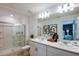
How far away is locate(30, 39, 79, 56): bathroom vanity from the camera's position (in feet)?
4.64

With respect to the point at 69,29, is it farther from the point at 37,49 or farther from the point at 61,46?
the point at 37,49

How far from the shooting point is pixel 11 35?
179 centimetres

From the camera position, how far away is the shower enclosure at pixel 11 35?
5.71 feet

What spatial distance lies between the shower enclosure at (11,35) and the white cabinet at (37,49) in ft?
0.71

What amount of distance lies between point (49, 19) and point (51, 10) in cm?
19

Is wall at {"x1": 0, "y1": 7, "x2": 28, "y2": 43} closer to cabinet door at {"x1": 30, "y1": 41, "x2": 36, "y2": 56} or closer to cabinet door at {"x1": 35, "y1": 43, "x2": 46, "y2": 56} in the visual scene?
cabinet door at {"x1": 30, "y1": 41, "x2": 36, "y2": 56}

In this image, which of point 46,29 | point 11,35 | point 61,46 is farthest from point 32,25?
point 61,46

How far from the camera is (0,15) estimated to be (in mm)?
1658

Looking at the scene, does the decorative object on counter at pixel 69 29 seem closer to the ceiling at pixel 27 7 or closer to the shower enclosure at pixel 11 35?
the ceiling at pixel 27 7

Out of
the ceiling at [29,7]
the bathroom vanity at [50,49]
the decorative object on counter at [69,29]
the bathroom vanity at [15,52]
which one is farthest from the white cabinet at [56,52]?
the ceiling at [29,7]

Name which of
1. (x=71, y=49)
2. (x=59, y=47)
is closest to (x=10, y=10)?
(x=59, y=47)

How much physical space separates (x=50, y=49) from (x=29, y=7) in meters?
0.91

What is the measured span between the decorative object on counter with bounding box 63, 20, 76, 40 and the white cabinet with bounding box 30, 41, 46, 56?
474 millimetres

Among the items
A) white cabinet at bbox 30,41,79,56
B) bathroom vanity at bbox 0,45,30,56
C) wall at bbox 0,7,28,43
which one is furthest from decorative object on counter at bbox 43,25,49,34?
bathroom vanity at bbox 0,45,30,56
